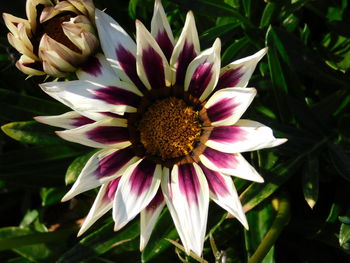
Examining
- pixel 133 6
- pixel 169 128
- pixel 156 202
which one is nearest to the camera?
pixel 156 202

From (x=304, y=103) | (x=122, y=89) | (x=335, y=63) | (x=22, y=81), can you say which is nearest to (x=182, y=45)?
(x=122, y=89)

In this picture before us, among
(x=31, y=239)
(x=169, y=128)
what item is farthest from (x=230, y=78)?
(x=31, y=239)

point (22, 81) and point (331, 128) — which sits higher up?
point (331, 128)

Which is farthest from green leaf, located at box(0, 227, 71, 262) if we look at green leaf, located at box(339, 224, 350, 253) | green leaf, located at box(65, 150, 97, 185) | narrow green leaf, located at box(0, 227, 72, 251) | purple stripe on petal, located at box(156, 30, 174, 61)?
green leaf, located at box(339, 224, 350, 253)

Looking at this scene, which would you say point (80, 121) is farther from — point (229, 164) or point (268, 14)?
point (268, 14)

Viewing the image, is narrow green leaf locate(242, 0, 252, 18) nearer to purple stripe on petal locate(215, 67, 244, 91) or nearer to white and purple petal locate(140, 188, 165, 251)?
purple stripe on petal locate(215, 67, 244, 91)

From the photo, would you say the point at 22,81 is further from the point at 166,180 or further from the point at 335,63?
the point at 335,63

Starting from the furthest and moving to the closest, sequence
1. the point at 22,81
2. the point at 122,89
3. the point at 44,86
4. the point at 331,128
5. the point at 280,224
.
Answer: the point at 22,81
the point at 331,128
the point at 280,224
the point at 122,89
the point at 44,86
